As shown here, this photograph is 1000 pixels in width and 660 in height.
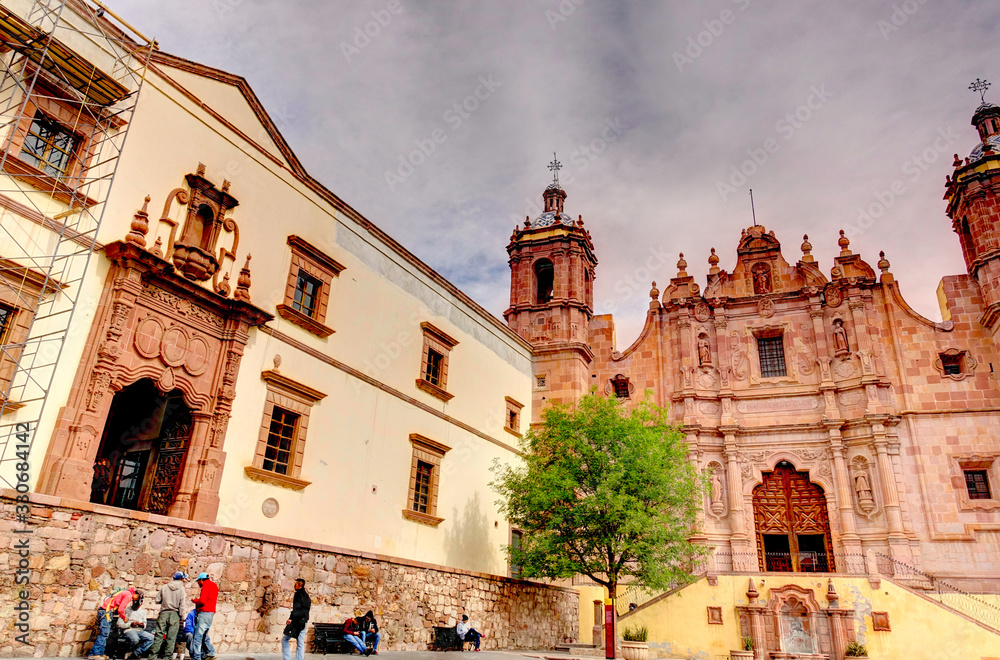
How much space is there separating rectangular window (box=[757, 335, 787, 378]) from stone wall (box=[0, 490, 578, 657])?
14.0 metres

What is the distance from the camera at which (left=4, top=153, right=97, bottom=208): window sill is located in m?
11.9

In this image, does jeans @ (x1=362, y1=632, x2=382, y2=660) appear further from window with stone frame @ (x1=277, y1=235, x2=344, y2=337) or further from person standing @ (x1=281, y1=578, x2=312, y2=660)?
window with stone frame @ (x1=277, y1=235, x2=344, y2=337)

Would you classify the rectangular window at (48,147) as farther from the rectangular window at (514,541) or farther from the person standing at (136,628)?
the rectangular window at (514,541)

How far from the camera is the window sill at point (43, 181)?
39.0ft

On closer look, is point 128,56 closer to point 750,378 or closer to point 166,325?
point 166,325

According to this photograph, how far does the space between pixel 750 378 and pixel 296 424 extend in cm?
1776

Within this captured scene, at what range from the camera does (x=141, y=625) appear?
1059 cm

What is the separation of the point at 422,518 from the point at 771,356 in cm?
1557

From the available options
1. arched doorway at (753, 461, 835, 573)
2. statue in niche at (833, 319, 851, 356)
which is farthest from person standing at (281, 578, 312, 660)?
statue in niche at (833, 319, 851, 356)

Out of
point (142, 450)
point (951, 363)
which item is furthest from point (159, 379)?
point (951, 363)

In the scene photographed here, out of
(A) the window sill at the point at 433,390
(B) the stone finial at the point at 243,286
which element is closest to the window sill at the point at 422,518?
(A) the window sill at the point at 433,390

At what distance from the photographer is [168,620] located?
10.6 m

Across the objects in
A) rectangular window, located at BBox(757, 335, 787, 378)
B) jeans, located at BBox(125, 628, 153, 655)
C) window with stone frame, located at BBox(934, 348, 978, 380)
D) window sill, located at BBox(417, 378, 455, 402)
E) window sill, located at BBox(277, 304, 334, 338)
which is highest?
rectangular window, located at BBox(757, 335, 787, 378)

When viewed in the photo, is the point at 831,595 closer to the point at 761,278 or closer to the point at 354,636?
the point at 761,278
